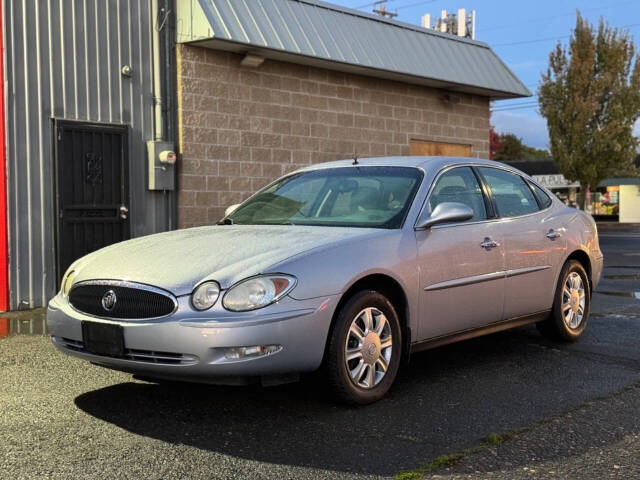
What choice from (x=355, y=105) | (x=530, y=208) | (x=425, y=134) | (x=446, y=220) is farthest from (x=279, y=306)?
(x=425, y=134)

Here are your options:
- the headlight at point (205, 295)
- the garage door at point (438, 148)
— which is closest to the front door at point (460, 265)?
the headlight at point (205, 295)

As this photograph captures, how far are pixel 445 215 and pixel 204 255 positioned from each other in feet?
5.32

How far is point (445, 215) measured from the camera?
16.8 ft

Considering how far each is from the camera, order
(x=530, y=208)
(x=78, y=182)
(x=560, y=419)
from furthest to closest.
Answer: (x=78, y=182) < (x=530, y=208) < (x=560, y=419)

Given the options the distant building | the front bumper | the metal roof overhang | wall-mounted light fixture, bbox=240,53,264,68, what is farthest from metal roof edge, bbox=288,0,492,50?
the distant building

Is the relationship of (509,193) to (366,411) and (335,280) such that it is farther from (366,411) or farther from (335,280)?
(366,411)

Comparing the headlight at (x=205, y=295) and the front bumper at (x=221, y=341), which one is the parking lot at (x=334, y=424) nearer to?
the front bumper at (x=221, y=341)

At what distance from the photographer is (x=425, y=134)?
13562 mm

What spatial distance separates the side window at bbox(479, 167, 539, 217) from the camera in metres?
6.09

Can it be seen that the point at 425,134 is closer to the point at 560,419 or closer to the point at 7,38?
the point at 7,38

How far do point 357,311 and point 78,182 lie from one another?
221 inches

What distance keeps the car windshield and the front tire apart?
649 mm

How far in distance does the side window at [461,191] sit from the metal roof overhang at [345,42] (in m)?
4.94

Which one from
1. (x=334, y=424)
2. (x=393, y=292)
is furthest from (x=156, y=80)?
(x=334, y=424)
